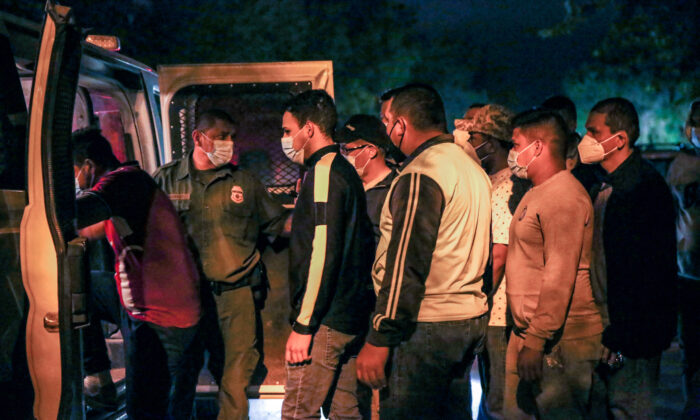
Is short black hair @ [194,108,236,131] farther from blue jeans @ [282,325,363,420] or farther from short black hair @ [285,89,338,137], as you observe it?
blue jeans @ [282,325,363,420]

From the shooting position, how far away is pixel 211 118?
395 centimetres

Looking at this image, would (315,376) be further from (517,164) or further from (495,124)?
(495,124)

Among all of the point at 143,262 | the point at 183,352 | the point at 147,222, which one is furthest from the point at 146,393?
the point at 147,222

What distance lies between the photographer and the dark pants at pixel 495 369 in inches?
140

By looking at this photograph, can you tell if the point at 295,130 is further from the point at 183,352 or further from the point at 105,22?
the point at 105,22

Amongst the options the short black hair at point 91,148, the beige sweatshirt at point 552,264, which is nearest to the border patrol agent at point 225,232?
the short black hair at point 91,148

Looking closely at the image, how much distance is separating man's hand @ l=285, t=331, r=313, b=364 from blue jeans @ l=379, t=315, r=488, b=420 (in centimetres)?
57

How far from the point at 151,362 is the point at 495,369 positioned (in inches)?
81.9

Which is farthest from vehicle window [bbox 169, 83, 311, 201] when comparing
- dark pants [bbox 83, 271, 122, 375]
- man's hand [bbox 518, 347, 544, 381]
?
man's hand [bbox 518, 347, 544, 381]

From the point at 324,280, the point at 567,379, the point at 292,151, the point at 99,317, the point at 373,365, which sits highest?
the point at 292,151

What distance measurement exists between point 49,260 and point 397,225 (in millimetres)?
1421

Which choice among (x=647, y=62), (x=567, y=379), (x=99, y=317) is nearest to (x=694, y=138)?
(x=567, y=379)

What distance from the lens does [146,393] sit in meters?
3.31

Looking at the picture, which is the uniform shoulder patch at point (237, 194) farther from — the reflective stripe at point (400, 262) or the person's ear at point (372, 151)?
the reflective stripe at point (400, 262)
